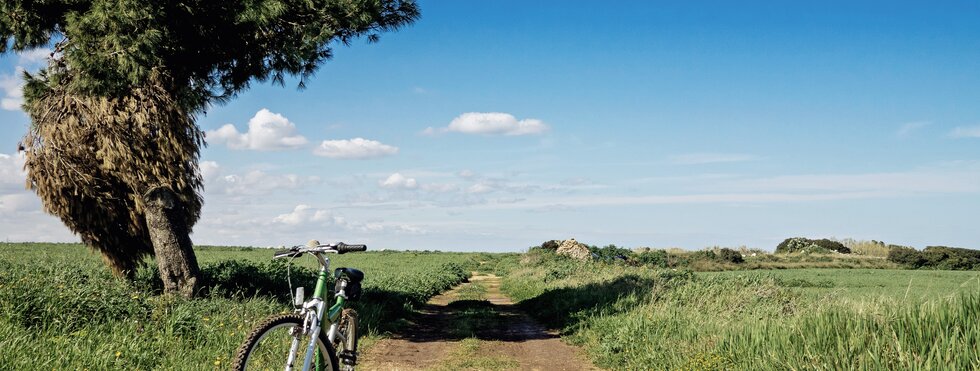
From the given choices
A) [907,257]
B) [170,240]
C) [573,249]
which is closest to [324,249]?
[170,240]

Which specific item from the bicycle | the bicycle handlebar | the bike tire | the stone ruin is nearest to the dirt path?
the bike tire

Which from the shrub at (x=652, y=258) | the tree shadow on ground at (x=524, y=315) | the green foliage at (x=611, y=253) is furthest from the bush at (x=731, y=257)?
the tree shadow on ground at (x=524, y=315)

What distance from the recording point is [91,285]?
1234 centimetres

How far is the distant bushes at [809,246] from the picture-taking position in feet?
190

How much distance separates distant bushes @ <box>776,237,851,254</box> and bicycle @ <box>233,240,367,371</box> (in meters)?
54.8

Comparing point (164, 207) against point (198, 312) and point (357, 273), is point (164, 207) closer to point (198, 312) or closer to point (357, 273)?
point (198, 312)

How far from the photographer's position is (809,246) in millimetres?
60406

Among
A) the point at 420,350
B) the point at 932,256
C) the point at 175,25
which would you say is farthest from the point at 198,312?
the point at 932,256

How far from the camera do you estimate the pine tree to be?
1312 centimetres

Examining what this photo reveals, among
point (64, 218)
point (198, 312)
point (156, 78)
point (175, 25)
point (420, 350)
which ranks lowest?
point (420, 350)

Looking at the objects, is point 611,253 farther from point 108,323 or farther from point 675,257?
point 108,323

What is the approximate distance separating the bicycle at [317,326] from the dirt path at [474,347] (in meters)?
3.91

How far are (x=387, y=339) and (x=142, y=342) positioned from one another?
529 cm

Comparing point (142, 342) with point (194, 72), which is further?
point (194, 72)
